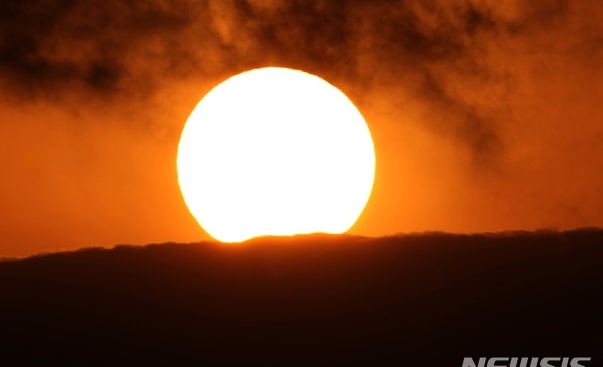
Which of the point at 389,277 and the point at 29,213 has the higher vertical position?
the point at 29,213

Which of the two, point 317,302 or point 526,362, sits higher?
point 317,302

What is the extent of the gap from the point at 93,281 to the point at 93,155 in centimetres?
539

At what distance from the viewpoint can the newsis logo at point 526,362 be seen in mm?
4059

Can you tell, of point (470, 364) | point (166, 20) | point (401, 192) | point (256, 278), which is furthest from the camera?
point (166, 20)

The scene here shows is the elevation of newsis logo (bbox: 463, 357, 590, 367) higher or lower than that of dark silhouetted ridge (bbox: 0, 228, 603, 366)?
lower

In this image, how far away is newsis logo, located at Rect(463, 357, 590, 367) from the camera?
4059 mm

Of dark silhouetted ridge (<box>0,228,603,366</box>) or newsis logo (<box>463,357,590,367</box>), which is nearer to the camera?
newsis logo (<box>463,357,590,367</box>)

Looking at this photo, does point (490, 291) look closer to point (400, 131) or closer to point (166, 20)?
point (400, 131)

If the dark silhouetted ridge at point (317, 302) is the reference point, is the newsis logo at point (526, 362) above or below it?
below

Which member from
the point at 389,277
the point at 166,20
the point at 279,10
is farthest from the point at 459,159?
the point at 389,277

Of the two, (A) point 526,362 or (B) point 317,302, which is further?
(B) point 317,302

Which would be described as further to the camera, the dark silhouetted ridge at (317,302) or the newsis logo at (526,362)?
the dark silhouetted ridge at (317,302)

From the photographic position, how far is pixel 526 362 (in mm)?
4121

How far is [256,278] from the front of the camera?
439cm
